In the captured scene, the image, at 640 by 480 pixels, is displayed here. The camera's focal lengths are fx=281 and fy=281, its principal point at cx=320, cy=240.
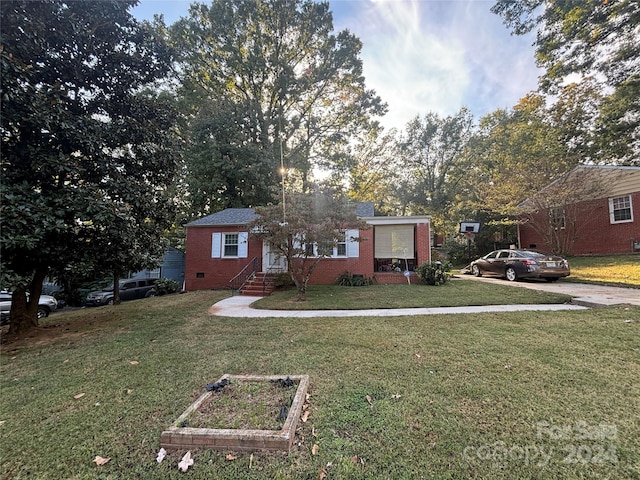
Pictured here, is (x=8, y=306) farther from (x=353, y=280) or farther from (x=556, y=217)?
(x=556, y=217)

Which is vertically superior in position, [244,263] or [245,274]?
[244,263]

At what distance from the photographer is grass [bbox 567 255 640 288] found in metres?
9.37

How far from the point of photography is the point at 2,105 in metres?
4.39

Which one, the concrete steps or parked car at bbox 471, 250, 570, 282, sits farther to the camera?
the concrete steps

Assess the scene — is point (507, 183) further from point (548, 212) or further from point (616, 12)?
point (616, 12)

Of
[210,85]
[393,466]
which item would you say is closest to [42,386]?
[393,466]

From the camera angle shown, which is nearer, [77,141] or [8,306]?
[77,141]

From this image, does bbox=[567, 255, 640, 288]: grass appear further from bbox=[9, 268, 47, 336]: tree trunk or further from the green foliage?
bbox=[9, 268, 47, 336]: tree trunk

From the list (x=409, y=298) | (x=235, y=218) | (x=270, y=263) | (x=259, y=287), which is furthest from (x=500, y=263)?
(x=235, y=218)

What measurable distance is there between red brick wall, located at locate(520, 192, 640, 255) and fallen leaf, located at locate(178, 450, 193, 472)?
19517mm

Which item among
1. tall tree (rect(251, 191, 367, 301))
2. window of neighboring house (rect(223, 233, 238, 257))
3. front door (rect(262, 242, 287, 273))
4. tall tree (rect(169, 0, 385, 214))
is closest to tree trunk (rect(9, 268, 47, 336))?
tall tree (rect(251, 191, 367, 301))

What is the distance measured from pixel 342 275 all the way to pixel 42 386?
9570mm

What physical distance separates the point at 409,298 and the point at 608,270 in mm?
9013

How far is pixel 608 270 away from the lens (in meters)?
10.9
